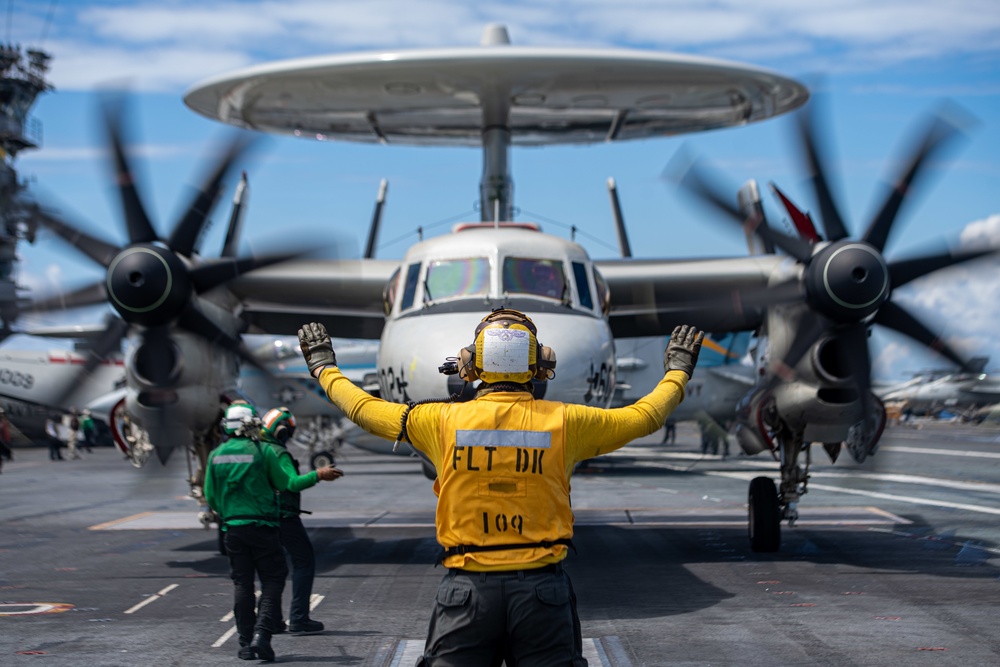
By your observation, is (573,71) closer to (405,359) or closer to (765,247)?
(765,247)

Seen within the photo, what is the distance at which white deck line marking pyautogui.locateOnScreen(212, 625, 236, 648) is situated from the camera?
8.95m

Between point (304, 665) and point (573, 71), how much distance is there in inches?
370

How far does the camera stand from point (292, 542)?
9805 millimetres

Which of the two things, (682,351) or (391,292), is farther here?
(391,292)

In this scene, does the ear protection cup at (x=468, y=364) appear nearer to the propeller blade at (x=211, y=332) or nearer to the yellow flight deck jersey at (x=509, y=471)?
the yellow flight deck jersey at (x=509, y=471)

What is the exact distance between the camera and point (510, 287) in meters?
12.5

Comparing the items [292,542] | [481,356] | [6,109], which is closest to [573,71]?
[292,542]

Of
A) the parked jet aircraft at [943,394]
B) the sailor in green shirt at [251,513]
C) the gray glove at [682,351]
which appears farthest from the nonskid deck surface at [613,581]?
the parked jet aircraft at [943,394]

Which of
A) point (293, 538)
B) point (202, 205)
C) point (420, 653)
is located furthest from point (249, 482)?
point (202, 205)

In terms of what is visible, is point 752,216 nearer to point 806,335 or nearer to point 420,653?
point 806,335

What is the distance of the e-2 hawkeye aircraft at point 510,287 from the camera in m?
12.5

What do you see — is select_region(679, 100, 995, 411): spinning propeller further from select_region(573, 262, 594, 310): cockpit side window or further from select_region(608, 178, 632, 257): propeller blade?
select_region(608, 178, 632, 257): propeller blade

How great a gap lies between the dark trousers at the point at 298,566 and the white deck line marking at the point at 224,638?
0.49 metres

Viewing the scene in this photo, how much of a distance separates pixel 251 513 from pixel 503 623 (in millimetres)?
4755
